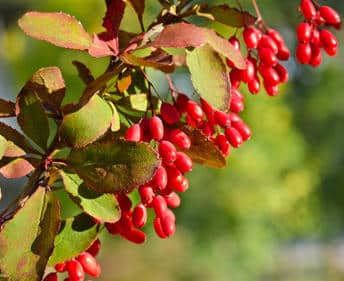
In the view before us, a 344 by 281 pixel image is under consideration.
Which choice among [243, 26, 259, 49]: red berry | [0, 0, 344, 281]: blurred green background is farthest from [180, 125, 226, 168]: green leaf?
[0, 0, 344, 281]: blurred green background

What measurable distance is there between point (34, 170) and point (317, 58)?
29 cm

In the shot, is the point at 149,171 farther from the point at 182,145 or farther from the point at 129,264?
the point at 129,264

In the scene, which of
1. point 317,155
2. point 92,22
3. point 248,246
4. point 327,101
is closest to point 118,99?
point 92,22

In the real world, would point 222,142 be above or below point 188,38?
below

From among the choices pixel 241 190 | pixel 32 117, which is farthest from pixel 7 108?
pixel 241 190

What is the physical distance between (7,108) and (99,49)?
0.09 metres

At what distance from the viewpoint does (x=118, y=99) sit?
29.3 inches

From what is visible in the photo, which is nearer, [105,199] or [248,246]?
[105,199]

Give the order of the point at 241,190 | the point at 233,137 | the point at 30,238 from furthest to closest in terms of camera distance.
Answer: the point at 241,190, the point at 233,137, the point at 30,238

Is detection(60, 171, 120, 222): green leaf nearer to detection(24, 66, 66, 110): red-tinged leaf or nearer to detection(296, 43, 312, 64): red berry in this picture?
detection(24, 66, 66, 110): red-tinged leaf

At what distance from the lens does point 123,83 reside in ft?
2.45

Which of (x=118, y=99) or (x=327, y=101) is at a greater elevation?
(x=118, y=99)

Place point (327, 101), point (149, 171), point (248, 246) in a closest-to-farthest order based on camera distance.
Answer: point (149, 171) < point (248, 246) < point (327, 101)

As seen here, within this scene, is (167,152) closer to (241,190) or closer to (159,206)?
(159,206)
